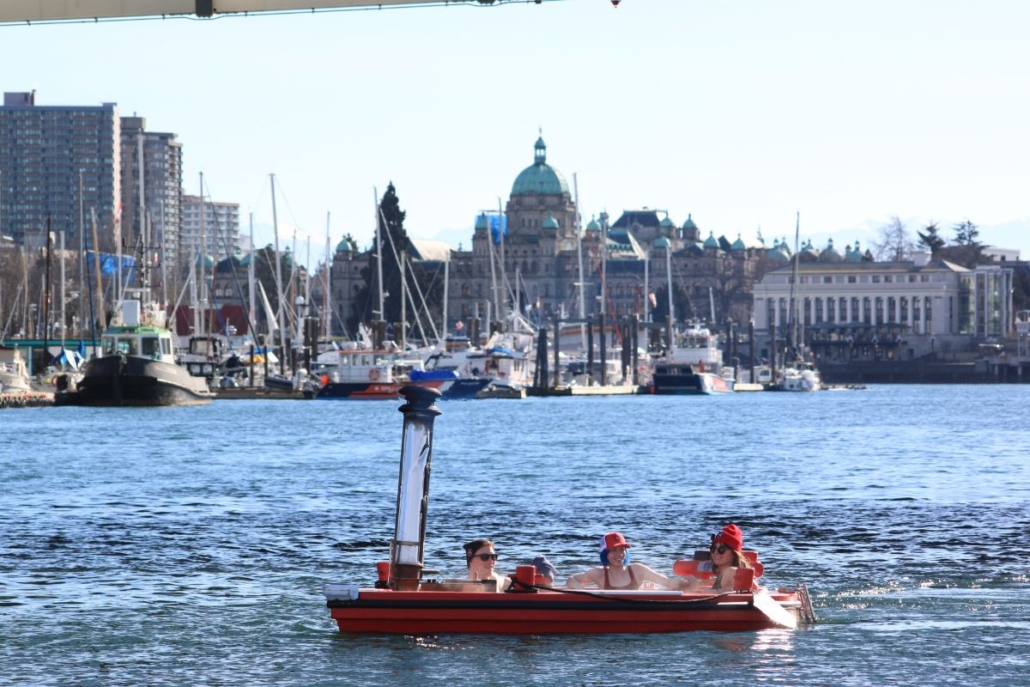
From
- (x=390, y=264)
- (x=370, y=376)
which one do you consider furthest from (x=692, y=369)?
(x=370, y=376)

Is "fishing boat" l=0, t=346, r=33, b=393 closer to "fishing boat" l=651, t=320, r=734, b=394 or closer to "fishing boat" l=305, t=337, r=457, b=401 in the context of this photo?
"fishing boat" l=305, t=337, r=457, b=401

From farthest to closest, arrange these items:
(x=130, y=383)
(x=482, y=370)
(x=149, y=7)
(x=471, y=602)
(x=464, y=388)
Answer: (x=482, y=370) < (x=464, y=388) < (x=130, y=383) < (x=149, y=7) < (x=471, y=602)

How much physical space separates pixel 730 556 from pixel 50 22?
12.5 m

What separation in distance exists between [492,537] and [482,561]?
50.4 feet

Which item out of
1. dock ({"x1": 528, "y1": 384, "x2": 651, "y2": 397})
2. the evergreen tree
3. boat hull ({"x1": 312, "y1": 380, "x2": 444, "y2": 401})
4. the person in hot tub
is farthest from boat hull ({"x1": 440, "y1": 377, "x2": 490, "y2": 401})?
the person in hot tub

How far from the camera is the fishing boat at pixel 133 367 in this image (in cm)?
9900

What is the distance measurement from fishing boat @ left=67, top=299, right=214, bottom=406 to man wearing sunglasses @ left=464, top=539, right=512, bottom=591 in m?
75.9

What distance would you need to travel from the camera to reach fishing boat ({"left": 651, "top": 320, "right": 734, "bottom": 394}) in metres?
159

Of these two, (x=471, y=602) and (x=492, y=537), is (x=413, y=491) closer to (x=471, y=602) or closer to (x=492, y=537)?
(x=471, y=602)

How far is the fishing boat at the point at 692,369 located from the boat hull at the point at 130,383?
2474 inches

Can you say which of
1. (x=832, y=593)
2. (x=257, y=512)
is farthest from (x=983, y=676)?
(x=257, y=512)

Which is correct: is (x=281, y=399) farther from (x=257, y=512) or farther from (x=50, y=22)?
(x=50, y=22)

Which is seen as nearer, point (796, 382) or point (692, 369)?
point (692, 369)

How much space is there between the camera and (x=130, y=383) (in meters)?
99.5
